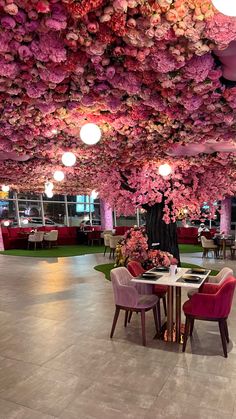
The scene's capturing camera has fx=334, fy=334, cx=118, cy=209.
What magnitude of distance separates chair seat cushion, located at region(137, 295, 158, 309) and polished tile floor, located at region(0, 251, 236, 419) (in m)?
0.44

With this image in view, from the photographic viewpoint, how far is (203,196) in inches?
296

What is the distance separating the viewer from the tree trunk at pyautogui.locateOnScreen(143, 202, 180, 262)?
8141mm

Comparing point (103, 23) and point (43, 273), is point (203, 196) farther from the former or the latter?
point (103, 23)

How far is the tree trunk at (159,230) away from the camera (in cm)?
814

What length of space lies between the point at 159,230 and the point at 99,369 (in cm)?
498

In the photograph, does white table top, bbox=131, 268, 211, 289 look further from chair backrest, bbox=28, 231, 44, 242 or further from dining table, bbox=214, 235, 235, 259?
chair backrest, bbox=28, 231, 44, 242

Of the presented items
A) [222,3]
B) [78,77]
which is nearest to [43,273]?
[78,77]

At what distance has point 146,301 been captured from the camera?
4453 millimetres

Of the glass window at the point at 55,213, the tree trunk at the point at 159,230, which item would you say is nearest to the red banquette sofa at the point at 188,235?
the glass window at the point at 55,213

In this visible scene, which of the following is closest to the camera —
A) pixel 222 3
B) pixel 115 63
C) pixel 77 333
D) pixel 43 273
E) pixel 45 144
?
pixel 222 3

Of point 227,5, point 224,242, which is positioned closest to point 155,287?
point 227,5

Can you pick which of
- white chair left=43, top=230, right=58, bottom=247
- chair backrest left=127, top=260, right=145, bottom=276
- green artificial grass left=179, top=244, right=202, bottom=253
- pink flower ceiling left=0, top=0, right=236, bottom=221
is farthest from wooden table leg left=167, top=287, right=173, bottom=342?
white chair left=43, top=230, right=58, bottom=247

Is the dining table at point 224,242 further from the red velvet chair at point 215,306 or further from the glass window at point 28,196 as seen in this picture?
the glass window at point 28,196

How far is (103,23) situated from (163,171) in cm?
422
